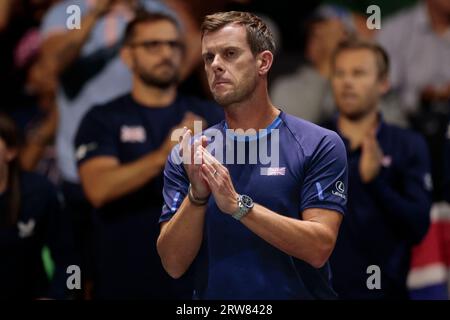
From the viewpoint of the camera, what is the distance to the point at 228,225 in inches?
131

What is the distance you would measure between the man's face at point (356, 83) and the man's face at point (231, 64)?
835 mm

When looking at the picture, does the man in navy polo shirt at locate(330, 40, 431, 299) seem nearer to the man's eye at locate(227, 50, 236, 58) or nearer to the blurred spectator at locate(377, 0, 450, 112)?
the blurred spectator at locate(377, 0, 450, 112)

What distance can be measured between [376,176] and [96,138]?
130cm

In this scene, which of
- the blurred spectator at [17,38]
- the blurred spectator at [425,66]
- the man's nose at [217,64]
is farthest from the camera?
the blurred spectator at [17,38]

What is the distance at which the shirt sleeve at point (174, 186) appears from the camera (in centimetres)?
331

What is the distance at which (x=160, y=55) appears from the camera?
4.07 meters

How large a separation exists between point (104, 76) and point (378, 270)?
1577 millimetres

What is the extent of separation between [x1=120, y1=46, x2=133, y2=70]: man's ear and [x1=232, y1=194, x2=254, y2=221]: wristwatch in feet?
4.31

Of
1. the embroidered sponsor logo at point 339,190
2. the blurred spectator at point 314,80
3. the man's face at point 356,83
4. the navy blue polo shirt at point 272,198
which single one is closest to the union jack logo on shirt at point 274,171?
the navy blue polo shirt at point 272,198

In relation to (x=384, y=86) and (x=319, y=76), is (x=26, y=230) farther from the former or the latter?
(x=384, y=86)

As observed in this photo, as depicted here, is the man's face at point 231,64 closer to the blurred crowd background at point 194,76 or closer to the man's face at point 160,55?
the blurred crowd background at point 194,76

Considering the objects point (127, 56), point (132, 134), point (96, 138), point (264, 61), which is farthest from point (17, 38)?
point (264, 61)

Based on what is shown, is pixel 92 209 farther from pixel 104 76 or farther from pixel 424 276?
pixel 424 276

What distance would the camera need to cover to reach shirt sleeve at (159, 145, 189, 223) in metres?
3.31
